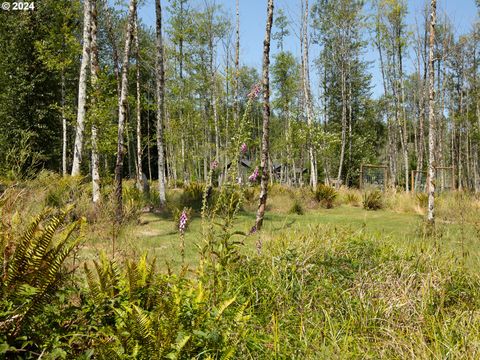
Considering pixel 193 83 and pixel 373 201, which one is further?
pixel 193 83

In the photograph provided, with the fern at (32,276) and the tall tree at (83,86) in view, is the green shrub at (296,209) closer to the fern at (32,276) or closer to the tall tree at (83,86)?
the tall tree at (83,86)

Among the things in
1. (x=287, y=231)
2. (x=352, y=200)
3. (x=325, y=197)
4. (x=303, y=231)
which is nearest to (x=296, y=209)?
(x=325, y=197)

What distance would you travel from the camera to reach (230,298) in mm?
3068

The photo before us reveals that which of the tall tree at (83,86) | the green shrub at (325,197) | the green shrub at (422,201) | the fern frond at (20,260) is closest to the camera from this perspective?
the fern frond at (20,260)

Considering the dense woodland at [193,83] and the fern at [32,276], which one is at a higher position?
the dense woodland at [193,83]

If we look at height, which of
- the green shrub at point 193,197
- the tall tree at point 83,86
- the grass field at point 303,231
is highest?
the tall tree at point 83,86

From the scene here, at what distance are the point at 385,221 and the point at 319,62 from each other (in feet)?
76.5

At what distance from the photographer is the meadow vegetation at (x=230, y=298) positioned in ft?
7.22

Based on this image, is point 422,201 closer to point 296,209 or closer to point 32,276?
point 296,209

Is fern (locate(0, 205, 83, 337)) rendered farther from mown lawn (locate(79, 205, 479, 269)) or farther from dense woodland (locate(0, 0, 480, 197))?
dense woodland (locate(0, 0, 480, 197))

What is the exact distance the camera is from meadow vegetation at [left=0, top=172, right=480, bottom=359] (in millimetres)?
2199

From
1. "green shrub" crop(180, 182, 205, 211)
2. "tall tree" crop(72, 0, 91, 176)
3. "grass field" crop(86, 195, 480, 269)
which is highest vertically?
"tall tree" crop(72, 0, 91, 176)

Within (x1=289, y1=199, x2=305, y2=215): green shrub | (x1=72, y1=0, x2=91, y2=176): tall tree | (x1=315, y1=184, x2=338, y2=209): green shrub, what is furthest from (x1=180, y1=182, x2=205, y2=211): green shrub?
(x1=315, y1=184, x2=338, y2=209): green shrub

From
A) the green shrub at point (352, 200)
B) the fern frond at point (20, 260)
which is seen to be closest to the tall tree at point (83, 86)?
the fern frond at point (20, 260)
